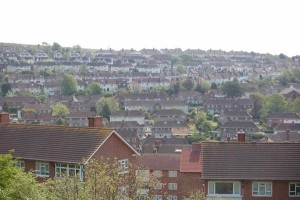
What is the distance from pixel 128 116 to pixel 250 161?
79.1m

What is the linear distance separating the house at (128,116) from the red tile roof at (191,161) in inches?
2497

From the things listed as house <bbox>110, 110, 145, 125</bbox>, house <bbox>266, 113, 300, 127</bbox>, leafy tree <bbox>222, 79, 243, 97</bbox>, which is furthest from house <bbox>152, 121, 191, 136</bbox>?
leafy tree <bbox>222, 79, 243, 97</bbox>

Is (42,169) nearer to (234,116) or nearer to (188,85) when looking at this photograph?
(234,116)

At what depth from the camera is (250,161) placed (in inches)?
1067

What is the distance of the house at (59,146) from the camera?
28.1 m

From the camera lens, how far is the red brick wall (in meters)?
28.5

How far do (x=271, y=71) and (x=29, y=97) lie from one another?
9952cm

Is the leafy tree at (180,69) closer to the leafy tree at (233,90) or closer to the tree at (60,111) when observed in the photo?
the leafy tree at (233,90)

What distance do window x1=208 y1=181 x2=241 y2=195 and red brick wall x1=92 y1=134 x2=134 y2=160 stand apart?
16.9 feet

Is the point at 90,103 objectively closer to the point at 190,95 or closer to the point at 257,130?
the point at 190,95

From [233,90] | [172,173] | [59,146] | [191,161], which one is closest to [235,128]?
[233,90]

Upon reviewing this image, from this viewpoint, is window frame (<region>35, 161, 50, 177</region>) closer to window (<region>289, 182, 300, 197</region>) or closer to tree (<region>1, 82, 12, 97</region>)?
window (<region>289, 182, 300, 197</region>)

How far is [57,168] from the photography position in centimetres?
2852

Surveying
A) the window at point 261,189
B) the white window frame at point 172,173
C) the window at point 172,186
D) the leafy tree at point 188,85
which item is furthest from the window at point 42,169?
the leafy tree at point 188,85
